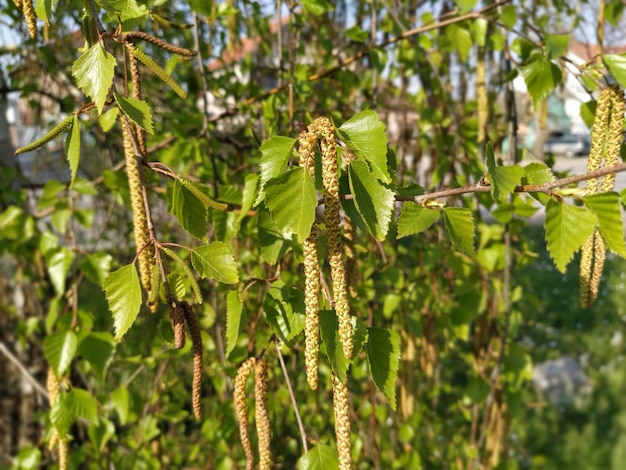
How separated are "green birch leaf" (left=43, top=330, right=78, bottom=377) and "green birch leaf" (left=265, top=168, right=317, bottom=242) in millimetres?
802

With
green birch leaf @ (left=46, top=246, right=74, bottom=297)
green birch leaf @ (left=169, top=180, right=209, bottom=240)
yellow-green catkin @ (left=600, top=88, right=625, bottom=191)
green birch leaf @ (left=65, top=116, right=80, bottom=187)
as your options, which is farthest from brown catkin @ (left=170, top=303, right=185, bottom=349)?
green birch leaf @ (left=46, top=246, right=74, bottom=297)

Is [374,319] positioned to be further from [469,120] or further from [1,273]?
[1,273]

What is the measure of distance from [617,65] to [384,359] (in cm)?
66

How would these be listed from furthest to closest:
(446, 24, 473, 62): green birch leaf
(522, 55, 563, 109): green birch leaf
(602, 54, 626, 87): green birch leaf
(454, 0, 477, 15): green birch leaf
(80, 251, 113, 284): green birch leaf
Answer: (446, 24, 473, 62): green birch leaf, (454, 0, 477, 15): green birch leaf, (80, 251, 113, 284): green birch leaf, (522, 55, 563, 109): green birch leaf, (602, 54, 626, 87): green birch leaf

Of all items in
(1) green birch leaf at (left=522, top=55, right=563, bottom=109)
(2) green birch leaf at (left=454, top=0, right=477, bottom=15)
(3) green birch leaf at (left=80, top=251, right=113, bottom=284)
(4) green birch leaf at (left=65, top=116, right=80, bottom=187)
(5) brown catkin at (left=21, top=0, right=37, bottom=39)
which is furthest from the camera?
(2) green birch leaf at (left=454, top=0, right=477, bottom=15)

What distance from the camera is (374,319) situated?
188cm

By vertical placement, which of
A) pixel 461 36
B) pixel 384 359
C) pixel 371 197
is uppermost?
pixel 461 36

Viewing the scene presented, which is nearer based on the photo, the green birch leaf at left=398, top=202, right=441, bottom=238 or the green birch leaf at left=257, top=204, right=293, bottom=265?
the green birch leaf at left=398, top=202, right=441, bottom=238

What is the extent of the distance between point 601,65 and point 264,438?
3.02 feet

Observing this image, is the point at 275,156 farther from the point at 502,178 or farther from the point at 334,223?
the point at 502,178

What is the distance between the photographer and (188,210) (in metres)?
0.84

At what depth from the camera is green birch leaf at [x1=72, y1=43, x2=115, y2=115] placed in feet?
2.24

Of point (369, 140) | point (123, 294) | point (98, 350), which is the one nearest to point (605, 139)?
point (369, 140)

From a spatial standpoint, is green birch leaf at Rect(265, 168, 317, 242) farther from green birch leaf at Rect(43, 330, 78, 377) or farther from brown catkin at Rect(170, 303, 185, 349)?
green birch leaf at Rect(43, 330, 78, 377)
